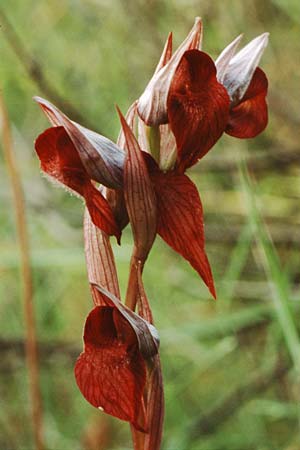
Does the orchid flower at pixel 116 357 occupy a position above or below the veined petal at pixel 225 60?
below

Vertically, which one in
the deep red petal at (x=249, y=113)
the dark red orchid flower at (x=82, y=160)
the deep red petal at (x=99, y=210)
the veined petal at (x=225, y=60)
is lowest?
the deep red petal at (x=99, y=210)

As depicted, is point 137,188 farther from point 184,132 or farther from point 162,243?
point 162,243

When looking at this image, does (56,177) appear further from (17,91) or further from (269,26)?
(17,91)

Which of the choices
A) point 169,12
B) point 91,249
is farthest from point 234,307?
point 91,249

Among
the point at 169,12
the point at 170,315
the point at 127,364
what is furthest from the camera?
the point at 169,12

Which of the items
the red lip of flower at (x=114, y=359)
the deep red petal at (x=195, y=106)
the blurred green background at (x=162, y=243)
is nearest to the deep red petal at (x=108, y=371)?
the red lip of flower at (x=114, y=359)

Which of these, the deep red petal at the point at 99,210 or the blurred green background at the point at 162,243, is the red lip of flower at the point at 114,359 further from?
the blurred green background at the point at 162,243

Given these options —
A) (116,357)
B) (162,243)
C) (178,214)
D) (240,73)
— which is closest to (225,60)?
(240,73)
